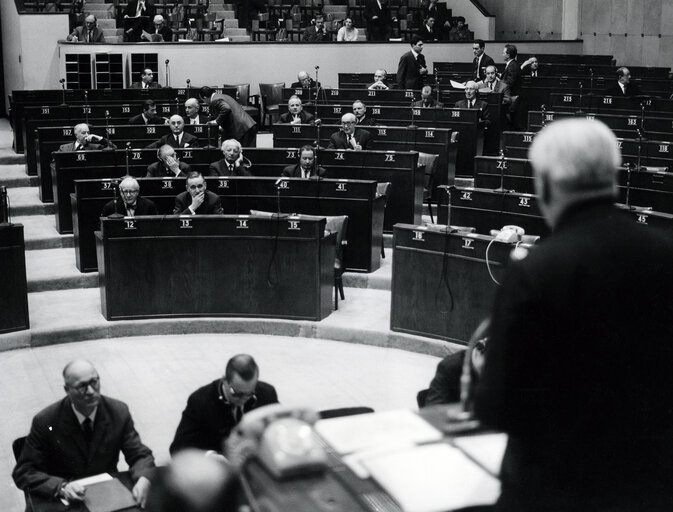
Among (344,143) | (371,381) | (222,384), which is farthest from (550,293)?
(344,143)

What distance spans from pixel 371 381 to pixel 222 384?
3.41 m

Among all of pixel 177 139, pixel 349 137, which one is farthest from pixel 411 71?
pixel 177 139

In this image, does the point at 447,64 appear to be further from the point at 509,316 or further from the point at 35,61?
the point at 509,316

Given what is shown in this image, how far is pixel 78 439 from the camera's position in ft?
16.4

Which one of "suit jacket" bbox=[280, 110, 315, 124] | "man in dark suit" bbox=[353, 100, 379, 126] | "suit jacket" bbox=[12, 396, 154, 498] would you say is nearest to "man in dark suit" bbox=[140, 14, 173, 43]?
"suit jacket" bbox=[280, 110, 315, 124]

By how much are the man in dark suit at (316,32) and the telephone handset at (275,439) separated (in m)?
19.0

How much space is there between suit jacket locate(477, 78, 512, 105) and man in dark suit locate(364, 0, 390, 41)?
6000mm

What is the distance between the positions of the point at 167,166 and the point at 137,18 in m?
9.18

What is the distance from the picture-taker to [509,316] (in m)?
1.73

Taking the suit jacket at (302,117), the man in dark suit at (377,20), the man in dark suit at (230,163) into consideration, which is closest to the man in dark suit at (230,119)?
the suit jacket at (302,117)

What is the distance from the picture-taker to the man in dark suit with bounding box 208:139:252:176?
10.9 meters

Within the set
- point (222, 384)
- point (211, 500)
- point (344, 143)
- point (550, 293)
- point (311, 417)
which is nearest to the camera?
point (211, 500)

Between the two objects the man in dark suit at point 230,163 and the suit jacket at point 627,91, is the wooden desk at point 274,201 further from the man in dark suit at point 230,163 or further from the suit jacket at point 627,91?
the suit jacket at point 627,91

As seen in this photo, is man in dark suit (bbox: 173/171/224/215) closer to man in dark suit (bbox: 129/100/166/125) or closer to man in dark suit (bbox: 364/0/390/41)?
man in dark suit (bbox: 129/100/166/125)
